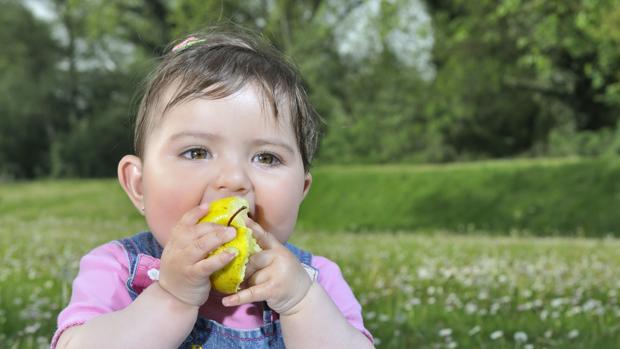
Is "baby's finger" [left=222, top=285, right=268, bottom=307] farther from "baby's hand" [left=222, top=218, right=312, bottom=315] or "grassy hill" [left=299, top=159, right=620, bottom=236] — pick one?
"grassy hill" [left=299, top=159, right=620, bottom=236]

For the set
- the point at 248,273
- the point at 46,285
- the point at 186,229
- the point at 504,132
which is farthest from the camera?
the point at 504,132

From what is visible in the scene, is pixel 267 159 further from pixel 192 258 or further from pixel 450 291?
pixel 450 291

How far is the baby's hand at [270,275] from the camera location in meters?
2.22

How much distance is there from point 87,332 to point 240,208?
685 millimetres

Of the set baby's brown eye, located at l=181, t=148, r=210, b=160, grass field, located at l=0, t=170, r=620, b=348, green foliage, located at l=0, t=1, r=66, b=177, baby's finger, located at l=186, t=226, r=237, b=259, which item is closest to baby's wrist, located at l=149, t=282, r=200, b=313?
baby's finger, located at l=186, t=226, r=237, b=259

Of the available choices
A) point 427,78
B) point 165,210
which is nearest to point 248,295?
point 165,210

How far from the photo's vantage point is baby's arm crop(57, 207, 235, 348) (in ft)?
6.85

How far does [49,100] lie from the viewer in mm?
43688

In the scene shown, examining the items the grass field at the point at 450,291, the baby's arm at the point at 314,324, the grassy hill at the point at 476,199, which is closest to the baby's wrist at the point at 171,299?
the baby's arm at the point at 314,324

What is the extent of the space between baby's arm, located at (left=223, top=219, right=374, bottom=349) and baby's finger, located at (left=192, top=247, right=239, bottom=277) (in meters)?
0.16

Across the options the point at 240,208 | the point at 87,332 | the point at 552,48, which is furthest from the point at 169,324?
the point at 552,48

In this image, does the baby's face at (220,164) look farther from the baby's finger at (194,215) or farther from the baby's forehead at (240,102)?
the baby's finger at (194,215)

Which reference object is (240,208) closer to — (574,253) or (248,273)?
(248,273)

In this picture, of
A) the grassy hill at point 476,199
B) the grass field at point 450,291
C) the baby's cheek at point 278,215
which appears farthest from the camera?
the grassy hill at point 476,199
